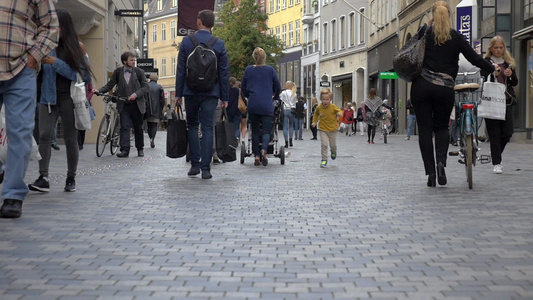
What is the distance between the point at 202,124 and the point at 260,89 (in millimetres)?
2898

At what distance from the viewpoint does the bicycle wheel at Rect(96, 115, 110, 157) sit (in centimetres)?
1784

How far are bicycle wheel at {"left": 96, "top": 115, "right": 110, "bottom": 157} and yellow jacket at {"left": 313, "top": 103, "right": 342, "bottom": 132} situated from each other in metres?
4.02

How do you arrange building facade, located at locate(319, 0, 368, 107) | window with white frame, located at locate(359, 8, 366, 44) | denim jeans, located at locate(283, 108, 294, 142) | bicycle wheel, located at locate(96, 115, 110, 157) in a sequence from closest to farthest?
bicycle wheel, located at locate(96, 115, 110, 157), denim jeans, located at locate(283, 108, 294, 142), window with white frame, located at locate(359, 8, 366, 44), building facade, located at locate(319, 0, 368, 107)

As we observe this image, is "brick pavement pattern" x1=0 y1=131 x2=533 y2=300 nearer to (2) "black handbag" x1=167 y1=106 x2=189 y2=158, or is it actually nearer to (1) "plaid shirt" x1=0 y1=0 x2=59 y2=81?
(1) "plaid shirt" x1=0 y1=0 x2=59 y2=81

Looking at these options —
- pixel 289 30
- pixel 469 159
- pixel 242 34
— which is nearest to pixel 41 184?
pixel 469 159

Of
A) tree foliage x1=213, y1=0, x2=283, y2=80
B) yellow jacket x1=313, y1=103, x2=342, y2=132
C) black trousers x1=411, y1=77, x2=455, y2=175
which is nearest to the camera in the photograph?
black trousers x1=411, y1=77, x2=455, y2=175

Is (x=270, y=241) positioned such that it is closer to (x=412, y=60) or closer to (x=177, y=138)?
(x=412, y=60)

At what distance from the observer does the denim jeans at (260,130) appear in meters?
15.1

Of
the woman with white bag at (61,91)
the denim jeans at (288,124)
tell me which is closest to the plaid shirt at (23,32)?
the woman with white bag at (61,91)

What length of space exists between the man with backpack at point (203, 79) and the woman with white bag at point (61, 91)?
2.19 meters

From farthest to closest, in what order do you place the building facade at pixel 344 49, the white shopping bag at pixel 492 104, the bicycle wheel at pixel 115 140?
the building facade at pixel 344 49 → the bicycle wheel at pixel 115 140 → the white shopping bag at pixel 492 104

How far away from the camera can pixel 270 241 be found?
254 inches

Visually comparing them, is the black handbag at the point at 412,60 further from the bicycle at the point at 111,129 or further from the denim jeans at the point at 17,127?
the bicycle at the point at 111,129

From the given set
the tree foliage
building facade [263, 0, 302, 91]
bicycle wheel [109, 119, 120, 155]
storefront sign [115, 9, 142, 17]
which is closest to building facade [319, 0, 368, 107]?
the tree foliage
